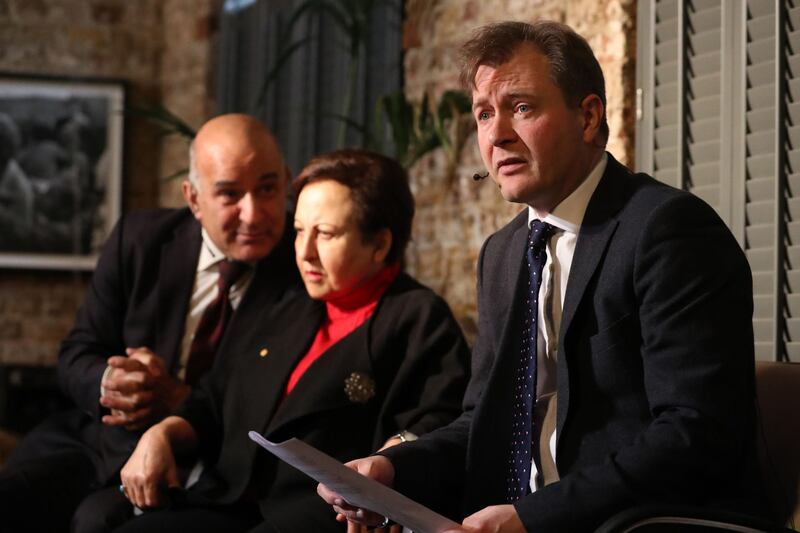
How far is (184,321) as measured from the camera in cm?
362

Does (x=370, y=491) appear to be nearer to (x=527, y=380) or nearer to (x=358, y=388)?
(x=527, y=380)

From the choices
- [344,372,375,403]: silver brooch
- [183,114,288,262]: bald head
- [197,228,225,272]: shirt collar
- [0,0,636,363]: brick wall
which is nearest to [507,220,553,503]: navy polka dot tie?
[344,372,375,403]: silver brooch

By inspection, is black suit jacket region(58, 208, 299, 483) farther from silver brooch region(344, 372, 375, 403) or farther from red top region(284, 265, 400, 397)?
silver brooch region(344, 372, 375, 403)

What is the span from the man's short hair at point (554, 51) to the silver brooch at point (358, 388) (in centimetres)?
96

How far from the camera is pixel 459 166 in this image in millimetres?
4793

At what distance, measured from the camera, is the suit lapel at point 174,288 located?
359cm

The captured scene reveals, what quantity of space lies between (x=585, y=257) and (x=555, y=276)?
146 mm

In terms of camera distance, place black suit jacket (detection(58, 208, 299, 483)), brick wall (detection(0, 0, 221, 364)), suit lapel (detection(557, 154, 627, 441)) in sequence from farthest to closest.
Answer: brick wall (detection(0, 0, 221, 364))
black suit jacket (detection(58, 208, 299, 483))
suit lapel (detection(557, 154, 627, 441))

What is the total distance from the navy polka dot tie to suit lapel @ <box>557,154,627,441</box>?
11 centimetres

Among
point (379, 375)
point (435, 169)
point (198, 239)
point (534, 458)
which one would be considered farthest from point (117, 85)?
point (534, 458)

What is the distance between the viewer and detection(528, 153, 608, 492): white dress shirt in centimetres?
230

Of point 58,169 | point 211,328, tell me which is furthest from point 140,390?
point 58,169

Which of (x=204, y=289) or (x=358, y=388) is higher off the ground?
(x=204, y=289)

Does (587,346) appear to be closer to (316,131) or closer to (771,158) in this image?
(771,158)
